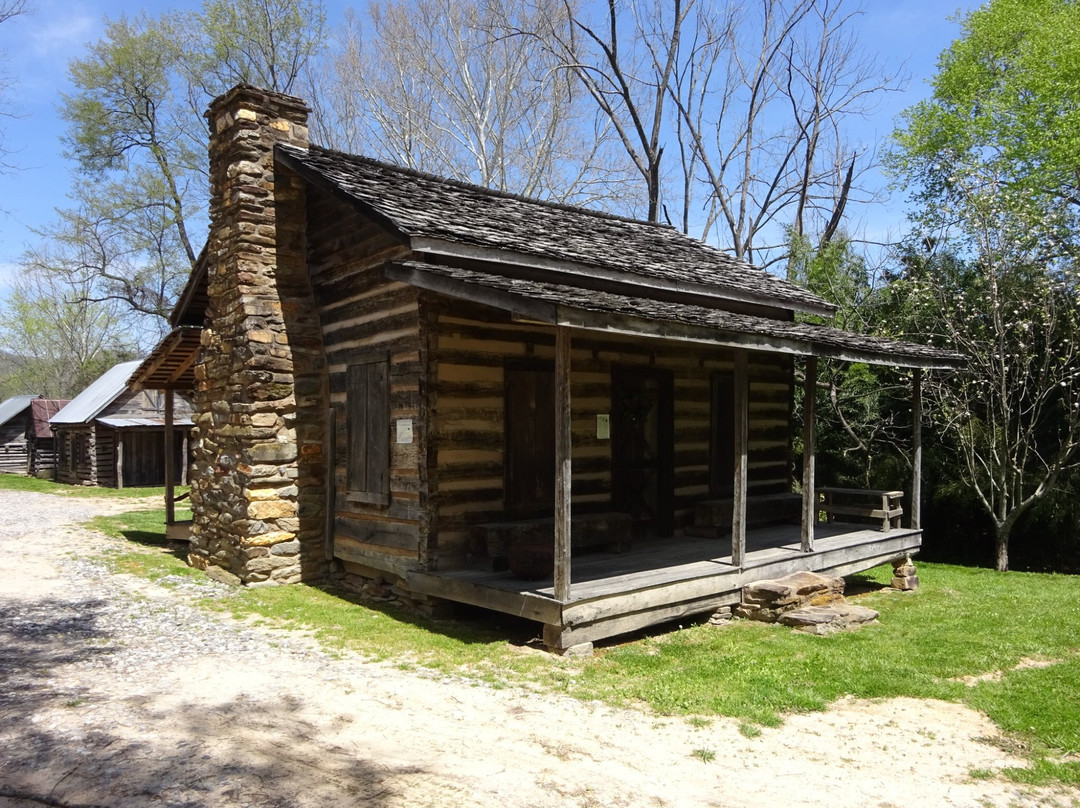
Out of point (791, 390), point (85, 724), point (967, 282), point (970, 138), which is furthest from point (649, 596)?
point (970, 138)

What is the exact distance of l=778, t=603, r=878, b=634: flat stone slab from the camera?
319 inches

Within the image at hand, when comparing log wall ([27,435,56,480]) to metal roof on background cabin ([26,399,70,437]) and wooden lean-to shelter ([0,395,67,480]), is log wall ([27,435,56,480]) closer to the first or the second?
wooden lean-to shelter ([0,395,67,480])

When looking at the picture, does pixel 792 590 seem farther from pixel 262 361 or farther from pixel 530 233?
pixel 262 361

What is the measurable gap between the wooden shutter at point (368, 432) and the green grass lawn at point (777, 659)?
1.30 metres

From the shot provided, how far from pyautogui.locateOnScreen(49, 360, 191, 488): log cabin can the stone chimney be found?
1556 cm

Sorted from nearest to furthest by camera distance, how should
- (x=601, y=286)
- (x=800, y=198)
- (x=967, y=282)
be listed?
(x=601, y=286)
(x=967, y=282)
(x=800, y=198)

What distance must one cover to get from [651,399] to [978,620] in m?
4.47

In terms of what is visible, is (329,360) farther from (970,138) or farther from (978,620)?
(970,138)

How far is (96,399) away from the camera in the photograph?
25.8 m

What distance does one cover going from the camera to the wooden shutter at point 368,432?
8.88 m

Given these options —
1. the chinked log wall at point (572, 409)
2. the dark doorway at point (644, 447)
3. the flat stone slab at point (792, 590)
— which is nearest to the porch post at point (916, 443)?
the chinked log wall at point (572, 409)

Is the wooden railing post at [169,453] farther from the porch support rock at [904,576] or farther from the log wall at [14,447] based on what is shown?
the log wall at [14,447]

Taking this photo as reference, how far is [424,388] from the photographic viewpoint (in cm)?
811

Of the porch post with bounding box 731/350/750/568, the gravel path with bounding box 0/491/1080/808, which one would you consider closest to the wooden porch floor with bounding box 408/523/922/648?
the porch post with bounding box 731/350/750/568
